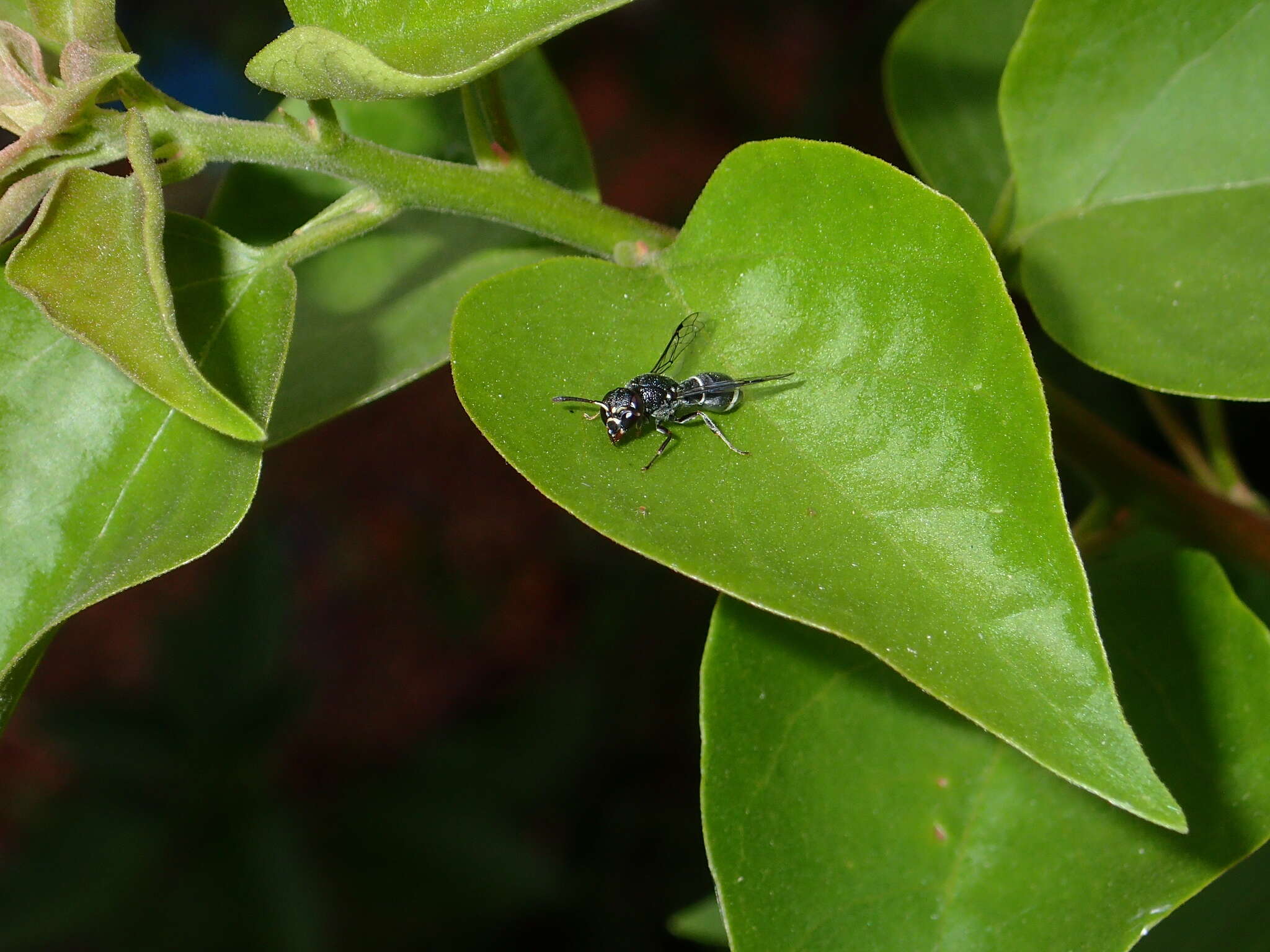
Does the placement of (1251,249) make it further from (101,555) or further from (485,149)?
(101,555)

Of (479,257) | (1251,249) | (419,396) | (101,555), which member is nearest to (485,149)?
(479,257)

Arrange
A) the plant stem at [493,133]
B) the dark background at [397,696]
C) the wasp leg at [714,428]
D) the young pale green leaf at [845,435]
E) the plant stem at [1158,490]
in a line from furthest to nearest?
1. the dark background at [397,696]
2. the plant stem at [1158,490]
3. the plant stem at [493,133]
4. the wasp leg at [714,428]
5. the young pale green leaf at [845,435]

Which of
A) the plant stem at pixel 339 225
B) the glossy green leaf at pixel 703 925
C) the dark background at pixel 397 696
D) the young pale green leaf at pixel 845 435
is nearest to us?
the young pale green leaf at pixel 845 435

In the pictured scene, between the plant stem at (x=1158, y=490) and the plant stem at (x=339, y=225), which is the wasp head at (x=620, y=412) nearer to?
the plant stem at (x=339, y=225)

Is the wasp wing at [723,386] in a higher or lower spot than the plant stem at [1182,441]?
higher

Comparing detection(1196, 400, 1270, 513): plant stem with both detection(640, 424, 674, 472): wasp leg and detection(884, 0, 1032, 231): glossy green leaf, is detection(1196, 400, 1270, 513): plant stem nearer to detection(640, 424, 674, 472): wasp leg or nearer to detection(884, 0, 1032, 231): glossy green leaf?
detection(884, 0, 1032, 231): glossy green leaf

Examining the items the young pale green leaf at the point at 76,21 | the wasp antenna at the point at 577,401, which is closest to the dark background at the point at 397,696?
the wasp antenna at the point at 577,401

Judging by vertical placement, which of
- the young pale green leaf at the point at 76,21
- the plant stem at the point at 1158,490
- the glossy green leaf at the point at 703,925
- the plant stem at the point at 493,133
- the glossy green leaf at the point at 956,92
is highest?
the young pale green leaf at the point at 76,21

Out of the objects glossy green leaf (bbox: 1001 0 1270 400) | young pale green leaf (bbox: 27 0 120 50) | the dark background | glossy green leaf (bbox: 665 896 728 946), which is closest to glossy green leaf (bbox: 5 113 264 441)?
young pale green leaf (bbox: 27 0 120 50)
